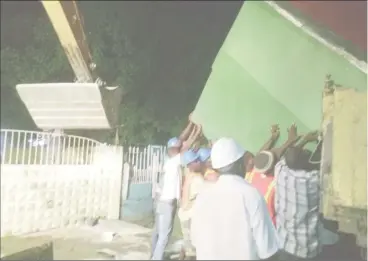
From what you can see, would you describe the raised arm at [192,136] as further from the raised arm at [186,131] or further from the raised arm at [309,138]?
the raised arm at [309,138]

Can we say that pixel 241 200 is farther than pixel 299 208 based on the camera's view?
No

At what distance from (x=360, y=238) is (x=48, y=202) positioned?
43.6 inches

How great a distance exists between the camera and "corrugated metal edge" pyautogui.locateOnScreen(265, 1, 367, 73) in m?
1.93

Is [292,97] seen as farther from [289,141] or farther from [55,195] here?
[55,195]

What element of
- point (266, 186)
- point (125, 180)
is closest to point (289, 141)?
point (266, 186)

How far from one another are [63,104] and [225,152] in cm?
57

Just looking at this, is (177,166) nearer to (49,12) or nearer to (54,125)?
(54,125)

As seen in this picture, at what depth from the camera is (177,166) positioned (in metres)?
1.78

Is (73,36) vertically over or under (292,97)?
over

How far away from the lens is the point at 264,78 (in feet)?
6.18

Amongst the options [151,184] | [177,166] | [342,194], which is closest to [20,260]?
[151,184]

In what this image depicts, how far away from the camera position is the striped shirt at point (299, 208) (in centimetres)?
186

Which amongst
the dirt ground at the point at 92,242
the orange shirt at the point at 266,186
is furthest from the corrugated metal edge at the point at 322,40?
the dirt ground at the point at 92,242

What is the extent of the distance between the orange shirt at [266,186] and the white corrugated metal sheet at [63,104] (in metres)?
0.54
